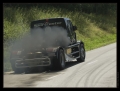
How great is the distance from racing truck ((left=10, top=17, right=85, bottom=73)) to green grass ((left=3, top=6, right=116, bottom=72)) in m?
1.45

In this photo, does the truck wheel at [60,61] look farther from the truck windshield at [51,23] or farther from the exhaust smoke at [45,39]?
the truck windshield at [51,23]

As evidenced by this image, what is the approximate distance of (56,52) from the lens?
44.9 ft

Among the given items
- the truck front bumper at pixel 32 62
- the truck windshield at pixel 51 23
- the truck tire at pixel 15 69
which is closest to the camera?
the truck front bumper at pixel 32 62

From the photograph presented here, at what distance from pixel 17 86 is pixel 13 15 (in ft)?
57.5

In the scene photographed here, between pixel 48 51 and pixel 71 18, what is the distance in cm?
2412

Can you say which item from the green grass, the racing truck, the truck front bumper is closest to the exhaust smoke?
the racing truck

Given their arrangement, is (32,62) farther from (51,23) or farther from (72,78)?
(51,23)

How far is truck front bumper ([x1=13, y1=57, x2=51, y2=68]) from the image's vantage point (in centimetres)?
1366

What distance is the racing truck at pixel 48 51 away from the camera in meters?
13.8

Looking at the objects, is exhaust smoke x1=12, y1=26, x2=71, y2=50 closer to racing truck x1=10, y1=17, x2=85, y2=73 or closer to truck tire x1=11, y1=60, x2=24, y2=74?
racing truck x1=10, y1=17, x2=85, y2=73

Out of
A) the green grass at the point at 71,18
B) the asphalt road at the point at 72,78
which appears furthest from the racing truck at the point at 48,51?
the green grass at the point at 71,18

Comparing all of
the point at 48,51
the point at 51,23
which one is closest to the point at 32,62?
the point at 48,51

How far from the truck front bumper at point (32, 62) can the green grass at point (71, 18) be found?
132 cm

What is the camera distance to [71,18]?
3750 centimetres
